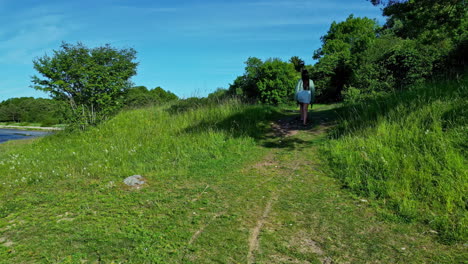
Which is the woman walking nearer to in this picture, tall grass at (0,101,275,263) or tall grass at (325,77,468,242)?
tall grass at (0,101,275,263)

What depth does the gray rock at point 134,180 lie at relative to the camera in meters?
5.05

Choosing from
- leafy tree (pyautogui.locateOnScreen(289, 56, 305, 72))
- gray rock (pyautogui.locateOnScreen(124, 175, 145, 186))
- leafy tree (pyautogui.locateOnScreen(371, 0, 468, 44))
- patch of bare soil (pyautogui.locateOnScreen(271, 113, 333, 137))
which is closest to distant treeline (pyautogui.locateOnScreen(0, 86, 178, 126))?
patch of bare soil (pyautogui.locateOnScreen(271, 113, 333, 137))

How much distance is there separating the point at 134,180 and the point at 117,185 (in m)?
0.30

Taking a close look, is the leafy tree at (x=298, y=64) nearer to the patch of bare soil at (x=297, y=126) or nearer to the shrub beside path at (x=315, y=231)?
the patch of bare soil at (x=297, y=126)

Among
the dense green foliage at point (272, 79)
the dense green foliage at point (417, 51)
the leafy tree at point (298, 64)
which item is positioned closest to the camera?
the dense green foliage at point (417, 51)

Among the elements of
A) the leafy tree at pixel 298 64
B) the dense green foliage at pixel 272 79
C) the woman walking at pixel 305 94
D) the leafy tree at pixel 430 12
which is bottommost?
the woman walking at pixel 305 94

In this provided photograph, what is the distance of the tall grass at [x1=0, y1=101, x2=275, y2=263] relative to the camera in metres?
2.94

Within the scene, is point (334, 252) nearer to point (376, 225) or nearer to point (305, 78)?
point (376, 225)

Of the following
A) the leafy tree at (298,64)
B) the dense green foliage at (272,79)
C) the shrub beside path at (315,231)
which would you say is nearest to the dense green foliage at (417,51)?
the dense green foliage at (272,79)

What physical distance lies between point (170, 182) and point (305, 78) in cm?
637

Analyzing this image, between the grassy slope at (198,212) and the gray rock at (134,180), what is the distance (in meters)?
0.20

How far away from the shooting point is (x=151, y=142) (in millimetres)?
8250

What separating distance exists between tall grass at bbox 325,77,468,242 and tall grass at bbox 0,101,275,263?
244 cm

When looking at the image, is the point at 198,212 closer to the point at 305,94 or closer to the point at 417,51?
the point at 305,94
